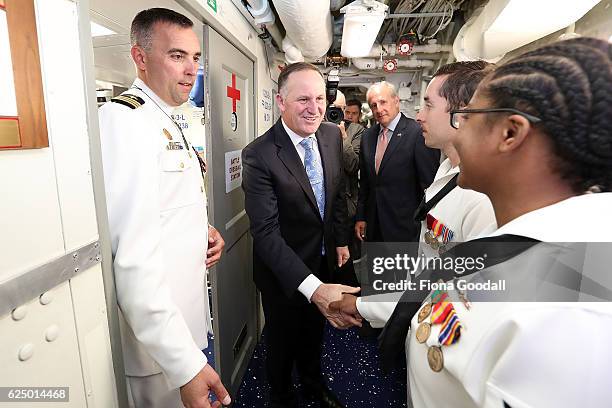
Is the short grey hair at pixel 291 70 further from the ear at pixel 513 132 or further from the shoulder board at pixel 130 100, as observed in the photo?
the ear at pixel 513 132

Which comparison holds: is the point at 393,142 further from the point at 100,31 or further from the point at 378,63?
the point at 378,63

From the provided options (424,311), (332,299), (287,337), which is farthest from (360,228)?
(424,311)

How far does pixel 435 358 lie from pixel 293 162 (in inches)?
46.4

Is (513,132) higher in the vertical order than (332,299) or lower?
higher

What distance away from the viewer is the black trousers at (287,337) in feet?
5.78

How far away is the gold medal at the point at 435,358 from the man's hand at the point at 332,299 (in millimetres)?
685

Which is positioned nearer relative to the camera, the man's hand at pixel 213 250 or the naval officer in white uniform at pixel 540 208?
the naval officer in white uniform at pixel 540 208

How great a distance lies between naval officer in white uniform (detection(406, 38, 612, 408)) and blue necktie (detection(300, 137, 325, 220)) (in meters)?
1.09

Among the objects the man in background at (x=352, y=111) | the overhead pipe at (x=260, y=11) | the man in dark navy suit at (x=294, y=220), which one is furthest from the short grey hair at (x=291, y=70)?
the man in background at (x=352, y=111)

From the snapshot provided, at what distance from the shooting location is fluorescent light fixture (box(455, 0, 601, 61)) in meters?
1.69

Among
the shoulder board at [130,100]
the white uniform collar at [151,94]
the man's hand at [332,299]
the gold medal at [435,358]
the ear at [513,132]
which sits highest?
the white uniform collar at [151,94]

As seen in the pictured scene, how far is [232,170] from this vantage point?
2.04 metres

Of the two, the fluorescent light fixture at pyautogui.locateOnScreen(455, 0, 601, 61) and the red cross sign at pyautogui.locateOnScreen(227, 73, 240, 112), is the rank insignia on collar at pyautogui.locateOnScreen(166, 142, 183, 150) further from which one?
the fluorescent light fixture at pyautogui.locateOnScreen(455, 0, 601, 61)

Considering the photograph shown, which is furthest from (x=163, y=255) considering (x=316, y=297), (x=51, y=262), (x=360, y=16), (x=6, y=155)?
(x=360, y=16)
